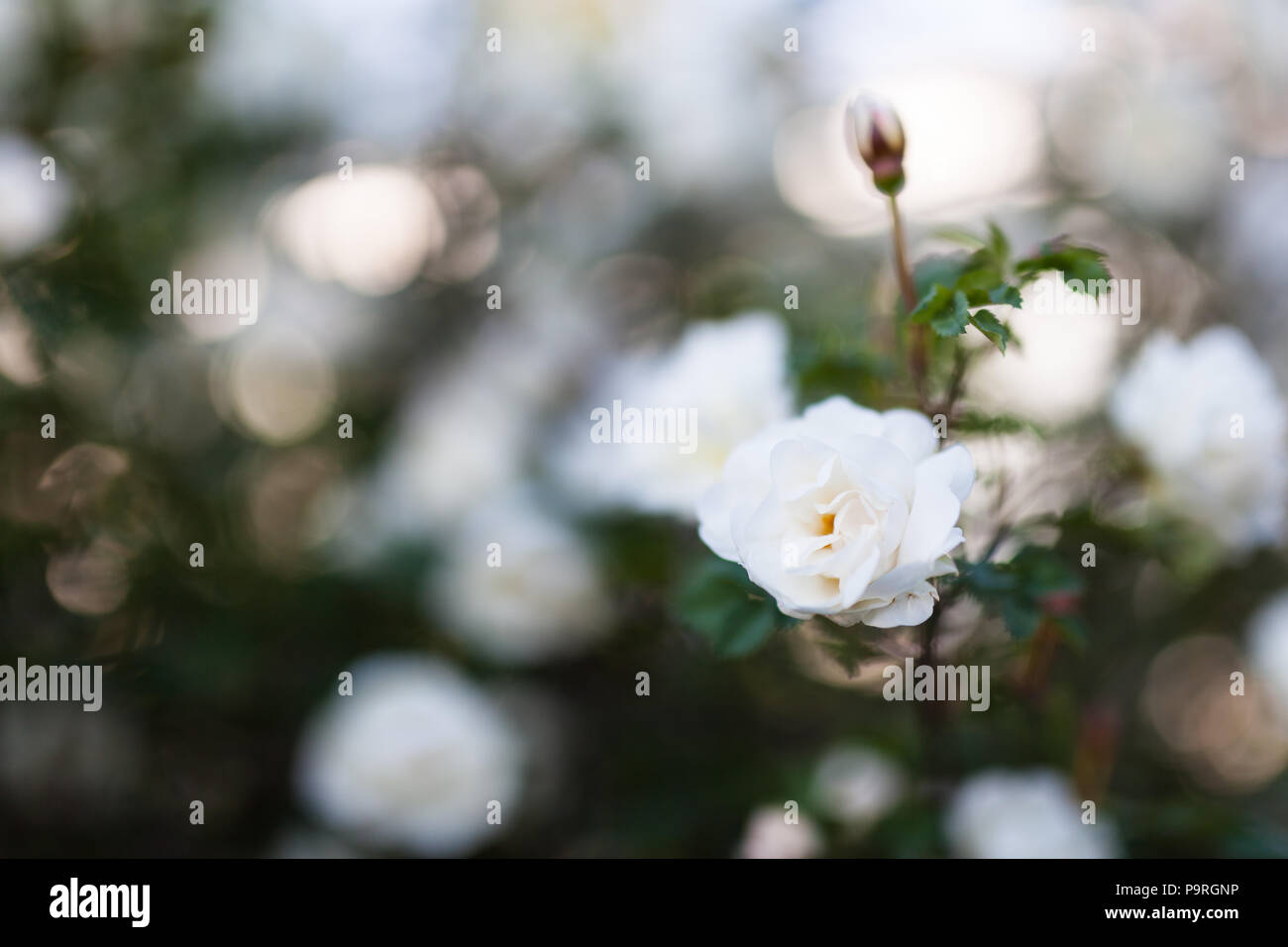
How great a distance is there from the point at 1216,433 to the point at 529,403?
2.72ft

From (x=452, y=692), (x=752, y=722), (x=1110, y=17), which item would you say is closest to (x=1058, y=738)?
(x=752, y=722)

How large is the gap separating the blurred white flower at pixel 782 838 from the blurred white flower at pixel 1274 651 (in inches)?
21.3

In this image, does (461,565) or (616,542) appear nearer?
(616,542)

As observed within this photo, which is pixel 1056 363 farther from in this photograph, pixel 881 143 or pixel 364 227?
pixel 364 227

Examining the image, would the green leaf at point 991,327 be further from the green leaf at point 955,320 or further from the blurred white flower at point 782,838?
the blurred white flower at point 782,838

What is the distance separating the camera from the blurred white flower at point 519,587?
3.53 ft

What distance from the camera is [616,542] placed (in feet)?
3.23

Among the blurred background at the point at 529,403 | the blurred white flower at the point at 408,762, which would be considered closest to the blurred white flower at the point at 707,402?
the blurred background at the point at 529,403

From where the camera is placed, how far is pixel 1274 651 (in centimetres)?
96

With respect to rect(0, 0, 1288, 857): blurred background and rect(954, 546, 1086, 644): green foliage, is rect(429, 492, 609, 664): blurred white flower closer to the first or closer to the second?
rect(0, 0, 1288, 857): blurred background
